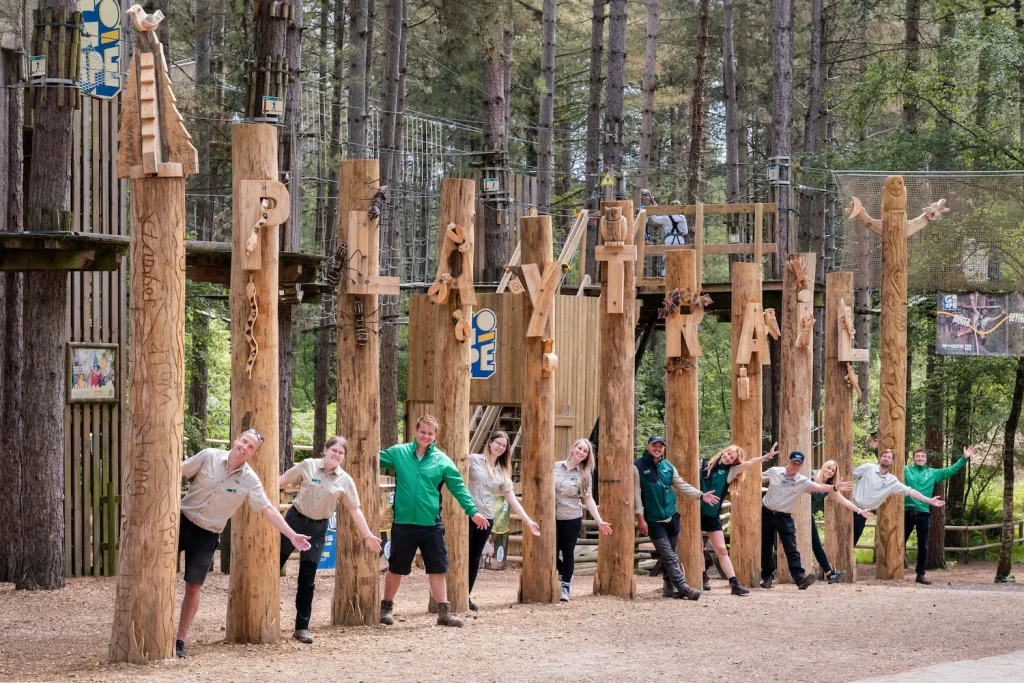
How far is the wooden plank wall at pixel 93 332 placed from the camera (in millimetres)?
14031

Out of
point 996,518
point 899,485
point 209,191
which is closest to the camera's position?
point 899,485

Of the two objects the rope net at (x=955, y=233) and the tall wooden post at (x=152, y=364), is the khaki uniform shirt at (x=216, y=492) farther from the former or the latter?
the rope net at (x=955, y=233)

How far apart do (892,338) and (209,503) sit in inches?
408

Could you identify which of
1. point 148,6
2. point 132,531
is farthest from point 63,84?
point 148,6

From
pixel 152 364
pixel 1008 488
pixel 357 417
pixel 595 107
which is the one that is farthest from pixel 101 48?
pixel 1008 488

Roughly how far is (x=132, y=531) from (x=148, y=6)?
56.2 feet

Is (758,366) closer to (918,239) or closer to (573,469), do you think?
(573,469)

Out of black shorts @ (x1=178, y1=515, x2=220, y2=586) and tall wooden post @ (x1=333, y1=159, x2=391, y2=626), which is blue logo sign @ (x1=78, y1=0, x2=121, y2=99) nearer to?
tall wooden post @ (x1=333, y1=159, x2=391, y2=626)

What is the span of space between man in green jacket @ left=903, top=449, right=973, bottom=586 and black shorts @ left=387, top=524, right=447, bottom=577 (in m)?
7.72

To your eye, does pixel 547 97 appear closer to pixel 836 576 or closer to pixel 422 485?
pixel 836 576

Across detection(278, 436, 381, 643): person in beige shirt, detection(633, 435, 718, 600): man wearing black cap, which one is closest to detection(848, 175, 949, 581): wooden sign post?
detection(633, 435, 718, 600): man wearing black cap

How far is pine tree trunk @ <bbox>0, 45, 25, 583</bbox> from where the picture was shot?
510 inches

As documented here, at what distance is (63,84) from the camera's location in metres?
12.4

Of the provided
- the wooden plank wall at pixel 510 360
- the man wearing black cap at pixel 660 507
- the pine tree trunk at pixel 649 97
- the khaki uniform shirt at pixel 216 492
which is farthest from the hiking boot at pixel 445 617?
the pine tree trunk at pixel 649 97
